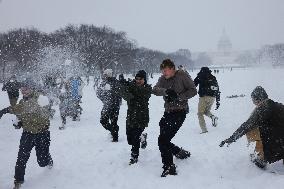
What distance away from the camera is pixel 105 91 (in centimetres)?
1087

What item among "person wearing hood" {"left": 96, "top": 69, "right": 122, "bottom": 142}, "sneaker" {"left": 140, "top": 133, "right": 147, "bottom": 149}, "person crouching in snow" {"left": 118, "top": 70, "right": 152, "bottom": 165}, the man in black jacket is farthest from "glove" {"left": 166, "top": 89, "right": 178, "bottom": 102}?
"person wearing hood" {"left": 96, "top": 69, "right": 122, "bottom": 142}

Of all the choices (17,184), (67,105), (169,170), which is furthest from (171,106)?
(67,105)

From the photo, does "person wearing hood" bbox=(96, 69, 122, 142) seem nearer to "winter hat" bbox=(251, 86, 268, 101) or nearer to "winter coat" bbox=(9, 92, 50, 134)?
"winter coat" bbox=(9, 92, 50, 134)

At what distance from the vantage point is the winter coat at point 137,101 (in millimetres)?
8000

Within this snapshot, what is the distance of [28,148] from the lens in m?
7.27

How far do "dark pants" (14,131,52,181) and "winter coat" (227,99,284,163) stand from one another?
3.73m

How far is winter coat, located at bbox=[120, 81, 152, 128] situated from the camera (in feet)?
26.2

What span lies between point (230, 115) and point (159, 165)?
7819 millimetres

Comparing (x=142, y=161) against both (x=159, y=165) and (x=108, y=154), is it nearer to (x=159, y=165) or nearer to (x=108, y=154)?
(x=159, y=165)

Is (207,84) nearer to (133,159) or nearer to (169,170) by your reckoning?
(133,159)

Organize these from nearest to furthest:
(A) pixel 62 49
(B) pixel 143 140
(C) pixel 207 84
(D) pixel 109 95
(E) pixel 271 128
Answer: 1. (E) pixel 271 128
2. (B) pixel 143 140
3. (D) pixel 109 95
4. (C) pixel 207 84
5. (A) pixel 62 49

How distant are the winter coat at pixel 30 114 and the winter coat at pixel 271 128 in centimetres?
368

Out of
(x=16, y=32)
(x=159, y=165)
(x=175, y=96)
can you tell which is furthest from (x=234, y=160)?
(x=16, y=32)

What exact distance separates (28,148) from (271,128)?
4.14 metres
